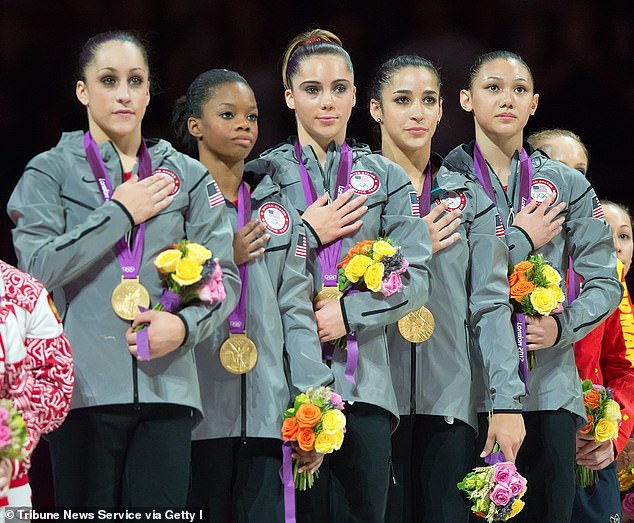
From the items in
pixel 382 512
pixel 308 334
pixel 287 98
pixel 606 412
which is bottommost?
pixel 382 512

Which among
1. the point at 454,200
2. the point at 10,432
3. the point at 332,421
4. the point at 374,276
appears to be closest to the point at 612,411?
the point at 454,200

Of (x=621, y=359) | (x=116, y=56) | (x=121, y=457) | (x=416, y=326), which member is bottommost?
(x=121, y=457)

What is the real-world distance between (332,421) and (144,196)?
1040mm

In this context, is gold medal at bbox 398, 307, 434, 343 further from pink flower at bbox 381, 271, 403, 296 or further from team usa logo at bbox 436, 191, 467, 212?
team usa logo at bbox 436, 191, 467, 212

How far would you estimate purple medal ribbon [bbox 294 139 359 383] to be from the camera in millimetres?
4500

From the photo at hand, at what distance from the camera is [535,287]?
4844mm

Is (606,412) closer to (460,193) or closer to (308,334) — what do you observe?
(460,193)

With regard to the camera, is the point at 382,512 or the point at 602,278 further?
the point at 602,278

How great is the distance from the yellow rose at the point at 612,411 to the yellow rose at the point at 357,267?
150 centimetres

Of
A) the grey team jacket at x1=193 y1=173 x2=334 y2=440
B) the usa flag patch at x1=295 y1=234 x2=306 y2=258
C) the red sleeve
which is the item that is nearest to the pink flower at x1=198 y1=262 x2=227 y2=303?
the grey team jacket at x1=193 y1=173 x2=334 y2=440

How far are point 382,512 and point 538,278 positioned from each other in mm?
1165

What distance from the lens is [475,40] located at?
22.6ft

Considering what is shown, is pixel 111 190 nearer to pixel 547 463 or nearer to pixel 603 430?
pixel 547 463

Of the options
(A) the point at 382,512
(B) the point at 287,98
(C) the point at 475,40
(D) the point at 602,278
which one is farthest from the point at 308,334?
(C) the point at 475,40
